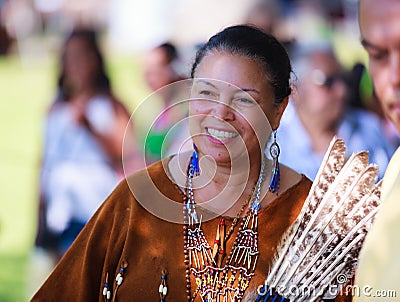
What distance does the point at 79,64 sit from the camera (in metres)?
5.38

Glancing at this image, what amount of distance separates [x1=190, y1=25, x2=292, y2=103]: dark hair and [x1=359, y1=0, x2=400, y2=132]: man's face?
6.97 feet

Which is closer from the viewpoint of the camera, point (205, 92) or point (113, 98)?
point (205, 92)

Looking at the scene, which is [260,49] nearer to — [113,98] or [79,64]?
[113,98]

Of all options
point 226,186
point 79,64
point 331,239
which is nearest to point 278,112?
point 226,186

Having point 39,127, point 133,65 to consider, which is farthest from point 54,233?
point 133,65

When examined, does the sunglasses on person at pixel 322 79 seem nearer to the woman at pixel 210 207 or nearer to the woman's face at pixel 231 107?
the woman at pixel 210 207

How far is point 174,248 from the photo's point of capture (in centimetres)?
278

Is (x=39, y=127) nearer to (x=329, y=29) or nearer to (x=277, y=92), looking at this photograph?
(x=329, y=29)

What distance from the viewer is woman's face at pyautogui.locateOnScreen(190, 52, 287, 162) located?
2.69 metres

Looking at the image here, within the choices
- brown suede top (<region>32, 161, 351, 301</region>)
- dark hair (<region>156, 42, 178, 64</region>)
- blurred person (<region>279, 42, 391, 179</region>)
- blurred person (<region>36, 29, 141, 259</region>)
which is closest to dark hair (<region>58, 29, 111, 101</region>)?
blurred person (<region>36, 29, 141, 259</region>)

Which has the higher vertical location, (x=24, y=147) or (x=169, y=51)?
(x=169, y=51)

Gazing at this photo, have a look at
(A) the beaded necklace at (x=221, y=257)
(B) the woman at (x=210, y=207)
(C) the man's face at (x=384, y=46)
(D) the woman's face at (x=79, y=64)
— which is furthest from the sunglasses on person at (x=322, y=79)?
(A) the beaded necklace at (x=221, y=257)

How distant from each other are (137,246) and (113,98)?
8.67 ft

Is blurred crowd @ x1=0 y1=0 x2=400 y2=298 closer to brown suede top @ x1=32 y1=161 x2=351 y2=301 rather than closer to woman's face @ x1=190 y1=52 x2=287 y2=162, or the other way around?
brown suede top @ x1=32 y1=161 x2=351 y2=301
